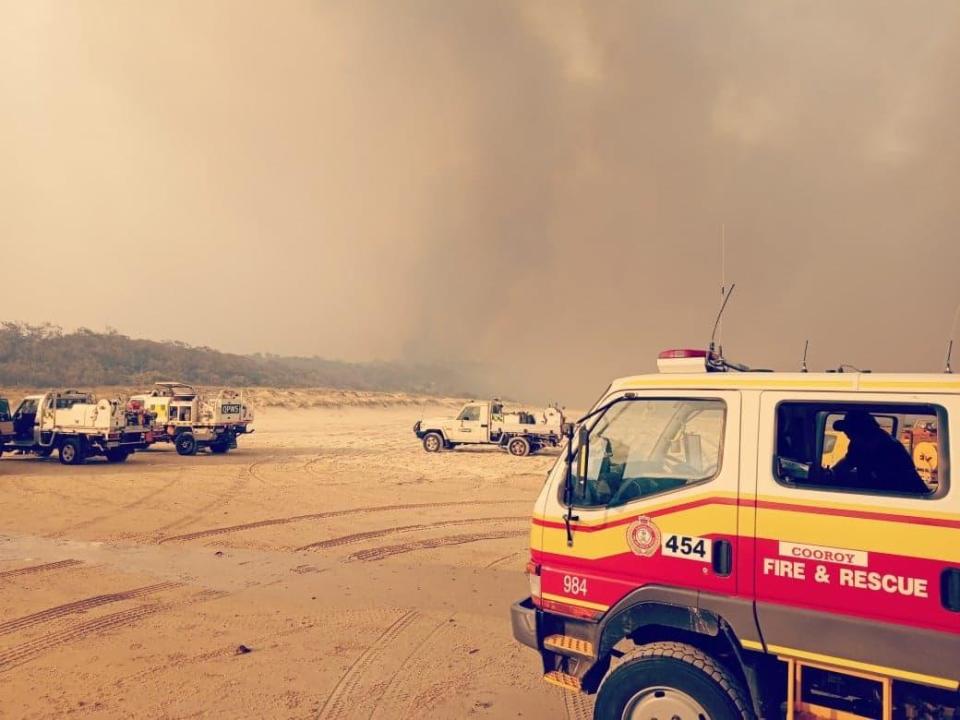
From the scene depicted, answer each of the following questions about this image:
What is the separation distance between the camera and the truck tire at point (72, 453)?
2000cm

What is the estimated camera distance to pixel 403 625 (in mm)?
6621

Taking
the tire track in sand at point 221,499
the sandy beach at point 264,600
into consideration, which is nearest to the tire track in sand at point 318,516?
the sandy beach at point 264,600

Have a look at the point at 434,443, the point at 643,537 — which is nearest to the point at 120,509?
the point at 643,537

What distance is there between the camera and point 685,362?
416 cm

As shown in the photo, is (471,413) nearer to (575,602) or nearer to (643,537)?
(575,602)

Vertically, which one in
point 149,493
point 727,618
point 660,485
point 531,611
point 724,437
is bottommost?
point 149,493

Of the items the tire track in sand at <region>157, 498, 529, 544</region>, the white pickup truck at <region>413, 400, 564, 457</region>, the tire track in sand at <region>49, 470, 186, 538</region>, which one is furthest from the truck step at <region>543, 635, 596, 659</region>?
the white pickup truck at <region>413, 400, 564, 457</region>

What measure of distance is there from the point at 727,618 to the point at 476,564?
5.87 meters

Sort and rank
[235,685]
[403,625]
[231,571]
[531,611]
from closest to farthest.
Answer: [531,611]
[235,685]
[403,625]
[231,571]

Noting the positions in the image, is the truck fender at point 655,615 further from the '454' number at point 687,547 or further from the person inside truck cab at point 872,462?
the person inside truck cab at point 872,462

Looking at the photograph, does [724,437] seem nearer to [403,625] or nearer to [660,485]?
[660,485]

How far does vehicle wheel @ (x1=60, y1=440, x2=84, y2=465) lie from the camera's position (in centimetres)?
2000

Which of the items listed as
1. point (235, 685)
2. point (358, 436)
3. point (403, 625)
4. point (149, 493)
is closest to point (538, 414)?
point (358, 436)

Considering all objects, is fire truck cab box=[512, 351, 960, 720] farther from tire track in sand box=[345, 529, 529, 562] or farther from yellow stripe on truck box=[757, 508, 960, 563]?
tire track in sand box=[345, 529, 529, 562]
